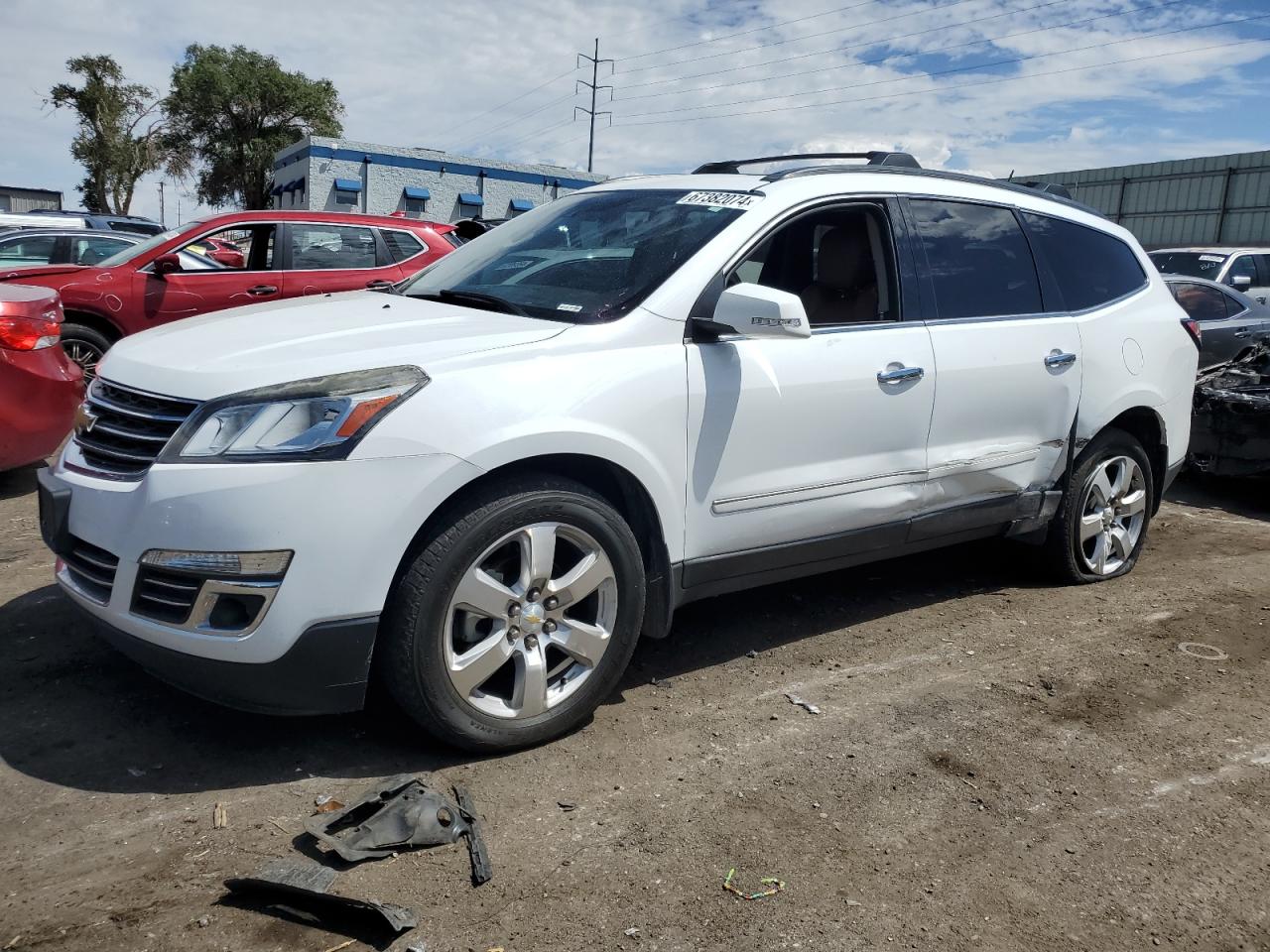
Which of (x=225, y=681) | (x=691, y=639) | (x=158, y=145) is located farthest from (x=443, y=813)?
(x=158, y=145)

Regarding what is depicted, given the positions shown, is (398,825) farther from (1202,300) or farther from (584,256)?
(1202,300)

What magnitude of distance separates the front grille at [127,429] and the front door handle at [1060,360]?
11.3 feet

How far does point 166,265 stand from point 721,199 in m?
6.67

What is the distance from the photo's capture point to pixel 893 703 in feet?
12.3

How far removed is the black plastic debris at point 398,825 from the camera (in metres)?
2.62

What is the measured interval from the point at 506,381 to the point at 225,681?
112cm

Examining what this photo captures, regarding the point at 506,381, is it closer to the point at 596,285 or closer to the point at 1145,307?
the point at 596,285

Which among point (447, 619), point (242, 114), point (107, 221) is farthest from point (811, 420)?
point (242, 114)

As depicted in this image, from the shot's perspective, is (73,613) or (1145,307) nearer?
(73,613)

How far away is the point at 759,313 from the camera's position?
3.32m

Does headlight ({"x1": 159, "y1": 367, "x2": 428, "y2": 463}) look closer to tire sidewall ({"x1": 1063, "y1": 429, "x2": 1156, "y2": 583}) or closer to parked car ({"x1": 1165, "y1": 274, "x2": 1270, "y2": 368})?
tire sidewall ({"x1": 1063, "y1": 429, "x2": 1156, "y2": 583})

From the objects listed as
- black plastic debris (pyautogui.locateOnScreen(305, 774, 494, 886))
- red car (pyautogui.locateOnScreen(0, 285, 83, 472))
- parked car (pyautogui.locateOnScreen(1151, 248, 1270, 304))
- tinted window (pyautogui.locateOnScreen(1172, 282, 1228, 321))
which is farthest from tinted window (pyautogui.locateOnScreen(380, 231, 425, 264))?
parked car (pyautogui.locateOnScreen(1151, 248, 1270, 304))

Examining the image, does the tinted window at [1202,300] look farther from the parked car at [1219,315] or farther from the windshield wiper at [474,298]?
the windshield wiper at [474,298]

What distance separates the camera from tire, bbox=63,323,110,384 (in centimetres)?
860
